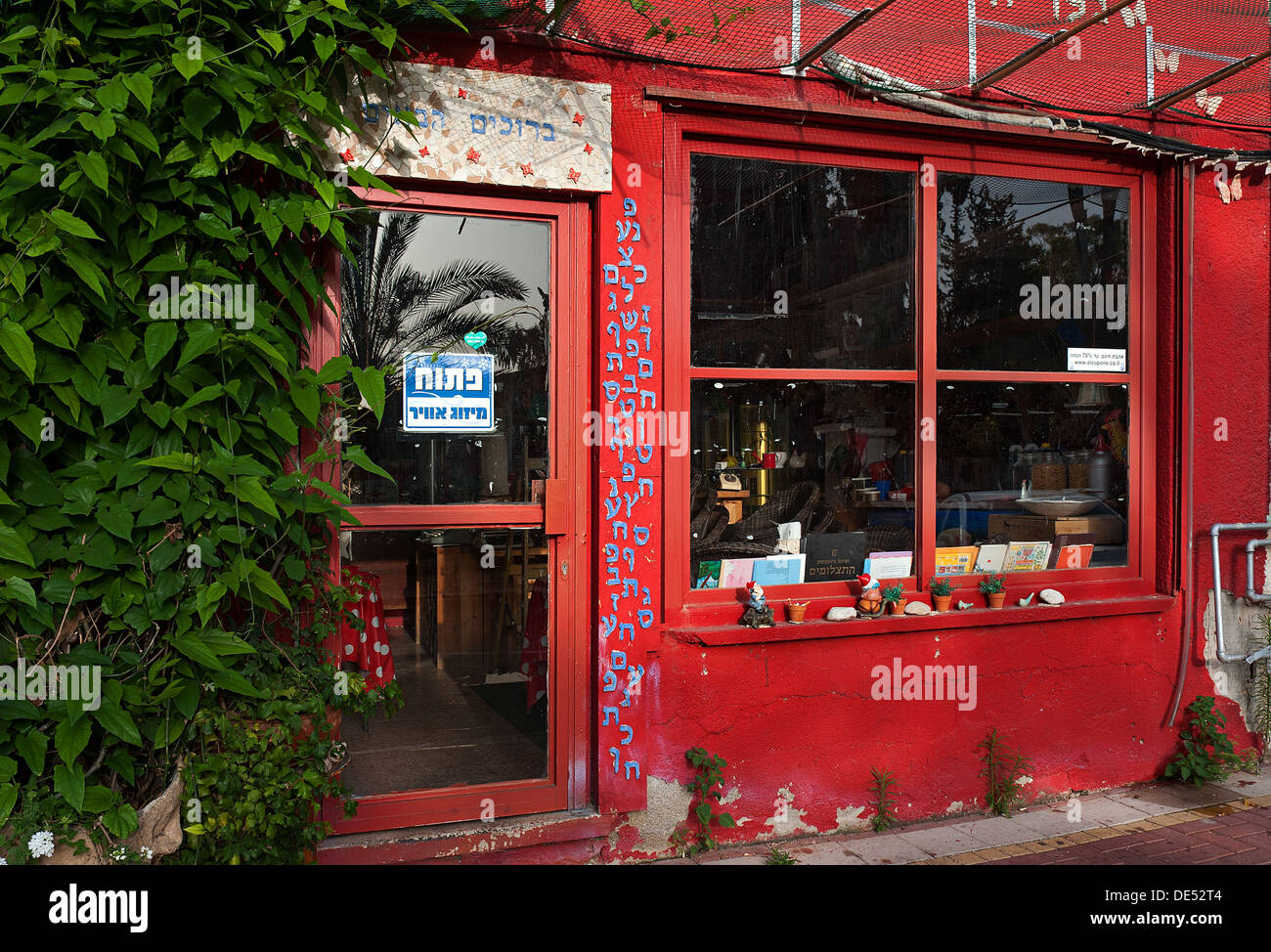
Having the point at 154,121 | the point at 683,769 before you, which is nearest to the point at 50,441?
the point at 154,121

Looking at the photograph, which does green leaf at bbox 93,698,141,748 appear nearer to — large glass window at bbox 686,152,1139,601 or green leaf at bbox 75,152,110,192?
green leaf at bbox 75,152,110,192

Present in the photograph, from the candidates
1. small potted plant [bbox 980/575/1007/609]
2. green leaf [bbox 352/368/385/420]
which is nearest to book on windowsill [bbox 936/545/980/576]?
small potted plant [bbox 980/575/1007/609]

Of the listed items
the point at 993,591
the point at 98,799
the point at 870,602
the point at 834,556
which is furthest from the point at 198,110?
the point at 993,591

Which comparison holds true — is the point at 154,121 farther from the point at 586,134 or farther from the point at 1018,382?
the point at 1018,382

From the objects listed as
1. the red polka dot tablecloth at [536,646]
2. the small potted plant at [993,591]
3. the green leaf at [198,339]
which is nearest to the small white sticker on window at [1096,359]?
the small potted plant at [993,591]

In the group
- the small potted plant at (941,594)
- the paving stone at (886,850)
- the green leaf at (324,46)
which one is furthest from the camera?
the small potted plant at (941,594)

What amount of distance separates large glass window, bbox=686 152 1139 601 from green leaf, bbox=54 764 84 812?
2.45m

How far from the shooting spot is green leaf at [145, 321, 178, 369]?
9.68 feet

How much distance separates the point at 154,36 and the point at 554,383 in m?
1.86

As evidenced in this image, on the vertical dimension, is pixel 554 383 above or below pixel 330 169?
below

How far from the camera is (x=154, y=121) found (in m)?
2.97

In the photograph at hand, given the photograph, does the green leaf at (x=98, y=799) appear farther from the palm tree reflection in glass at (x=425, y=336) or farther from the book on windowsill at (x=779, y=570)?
the book on windowsill at (x=779, y=570)

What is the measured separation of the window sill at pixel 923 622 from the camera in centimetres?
415

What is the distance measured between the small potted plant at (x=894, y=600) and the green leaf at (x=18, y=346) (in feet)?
11.8
